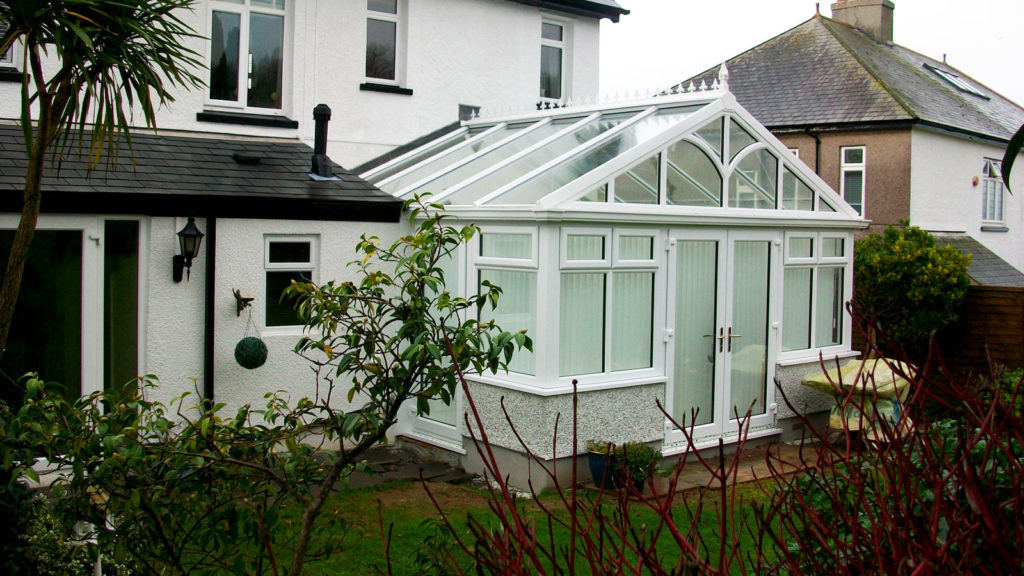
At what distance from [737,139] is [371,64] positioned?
4736mm

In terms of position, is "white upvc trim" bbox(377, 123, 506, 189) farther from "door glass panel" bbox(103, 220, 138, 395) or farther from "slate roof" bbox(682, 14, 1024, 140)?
"slate roof" bbox(682, 14, 1024, 140)

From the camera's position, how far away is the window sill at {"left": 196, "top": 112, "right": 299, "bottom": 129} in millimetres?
10914

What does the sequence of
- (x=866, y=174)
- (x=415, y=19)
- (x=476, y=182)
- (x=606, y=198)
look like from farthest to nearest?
(x=866, y=174)
(x=415, y=19)
(x=476, y=182)
(x=606, y=198)

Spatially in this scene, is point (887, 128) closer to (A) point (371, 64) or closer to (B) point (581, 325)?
(A) point (371, 64)

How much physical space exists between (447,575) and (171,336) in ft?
20.6

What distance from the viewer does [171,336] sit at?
9.52 meters

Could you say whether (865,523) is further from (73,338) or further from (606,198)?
(73,338)

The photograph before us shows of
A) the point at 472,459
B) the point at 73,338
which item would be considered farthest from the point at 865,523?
the point at 73,338

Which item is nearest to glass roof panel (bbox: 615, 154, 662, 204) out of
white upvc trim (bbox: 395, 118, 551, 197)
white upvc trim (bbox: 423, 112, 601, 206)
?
white upvc trim (bbox: 423, 112, 601, 206)

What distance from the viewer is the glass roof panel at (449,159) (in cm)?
1116

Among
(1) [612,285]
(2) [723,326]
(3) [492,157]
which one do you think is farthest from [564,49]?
(1) [612,285]

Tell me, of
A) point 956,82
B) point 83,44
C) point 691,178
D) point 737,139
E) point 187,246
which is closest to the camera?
point 83,44

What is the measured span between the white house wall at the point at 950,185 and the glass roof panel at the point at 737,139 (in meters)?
9.46

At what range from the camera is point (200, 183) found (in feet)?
31.9
